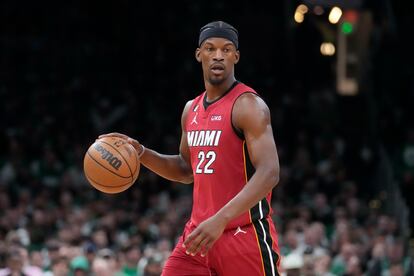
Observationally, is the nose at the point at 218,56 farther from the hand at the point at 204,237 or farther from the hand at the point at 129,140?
the hand at the point at 204,237

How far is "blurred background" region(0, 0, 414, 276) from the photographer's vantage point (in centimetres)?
1337

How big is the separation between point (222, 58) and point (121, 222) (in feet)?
30.2

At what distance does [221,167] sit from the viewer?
6.27 meters

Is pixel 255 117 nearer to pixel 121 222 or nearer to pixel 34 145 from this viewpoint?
pixel 121 222

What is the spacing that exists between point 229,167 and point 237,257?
0.57m

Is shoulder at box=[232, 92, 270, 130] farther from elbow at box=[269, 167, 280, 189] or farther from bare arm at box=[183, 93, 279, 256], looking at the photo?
elbow at box=[269, 167, 280, 189]

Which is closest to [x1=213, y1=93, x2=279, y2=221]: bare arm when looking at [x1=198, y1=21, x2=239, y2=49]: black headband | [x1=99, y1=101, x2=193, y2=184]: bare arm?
[x1=198, y1=21, x2=239, y2=49]: black headband

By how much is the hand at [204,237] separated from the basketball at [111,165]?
3.42 feet

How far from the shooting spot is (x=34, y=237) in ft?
45.0

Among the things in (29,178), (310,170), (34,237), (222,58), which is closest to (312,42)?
(310,170)

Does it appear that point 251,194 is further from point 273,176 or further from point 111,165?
point 111,165

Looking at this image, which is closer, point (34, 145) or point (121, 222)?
point (121, 222)

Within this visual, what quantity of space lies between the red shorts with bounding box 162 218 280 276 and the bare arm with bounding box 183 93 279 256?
346 millimetres

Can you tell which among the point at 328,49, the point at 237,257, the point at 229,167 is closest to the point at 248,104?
the point at 229,167
